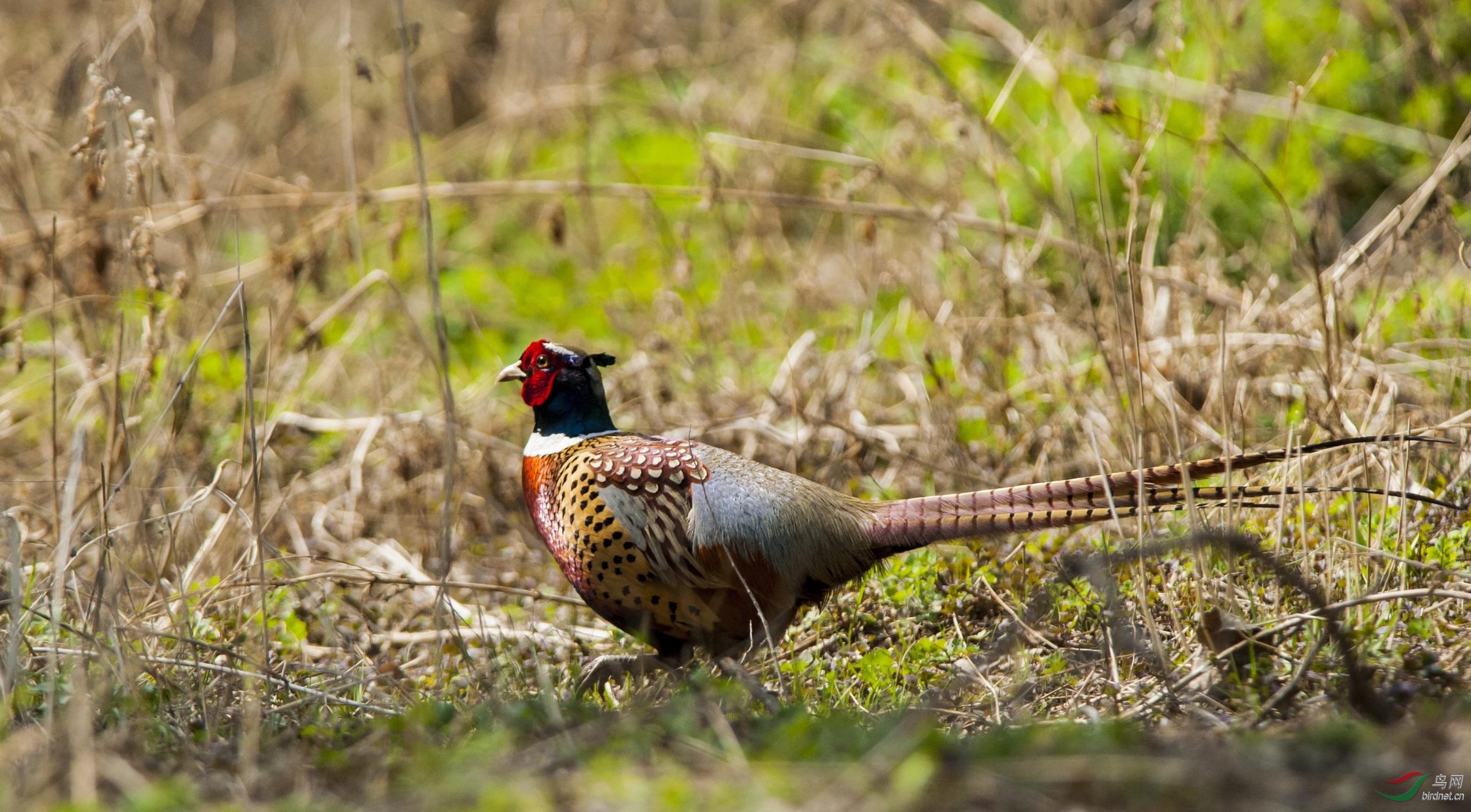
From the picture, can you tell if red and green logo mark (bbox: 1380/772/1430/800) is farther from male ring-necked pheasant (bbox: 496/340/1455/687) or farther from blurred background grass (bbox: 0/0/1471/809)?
male ring-necked pheasant (bbox: 496/340/1455/687)

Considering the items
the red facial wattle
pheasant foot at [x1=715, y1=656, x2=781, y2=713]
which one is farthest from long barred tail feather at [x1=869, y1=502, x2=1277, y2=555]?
the red facial wattle

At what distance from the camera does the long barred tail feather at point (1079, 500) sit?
2736 mm

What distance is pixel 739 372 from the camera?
197 inches

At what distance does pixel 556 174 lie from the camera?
22.1 feet

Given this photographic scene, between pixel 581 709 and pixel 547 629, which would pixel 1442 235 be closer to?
pixel 547 629

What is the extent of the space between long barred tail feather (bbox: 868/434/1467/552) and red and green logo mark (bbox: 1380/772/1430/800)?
85 cm

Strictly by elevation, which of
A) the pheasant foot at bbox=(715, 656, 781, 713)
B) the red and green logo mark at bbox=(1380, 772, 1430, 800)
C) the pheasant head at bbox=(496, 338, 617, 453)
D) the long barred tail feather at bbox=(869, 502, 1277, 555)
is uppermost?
the pheasant head at bbox=(496, 338, 617, 453)

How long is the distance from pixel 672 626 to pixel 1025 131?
3661 mm

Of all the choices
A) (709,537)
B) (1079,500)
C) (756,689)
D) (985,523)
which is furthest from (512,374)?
(1079,500)

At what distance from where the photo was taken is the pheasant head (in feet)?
11.2

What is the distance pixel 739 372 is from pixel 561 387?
1.67 meters

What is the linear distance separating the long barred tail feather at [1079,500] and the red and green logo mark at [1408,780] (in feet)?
2.78

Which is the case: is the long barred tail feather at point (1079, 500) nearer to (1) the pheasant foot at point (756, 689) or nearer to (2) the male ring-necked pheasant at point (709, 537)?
(2) the male ring-necked pheasant at point (709, 537)

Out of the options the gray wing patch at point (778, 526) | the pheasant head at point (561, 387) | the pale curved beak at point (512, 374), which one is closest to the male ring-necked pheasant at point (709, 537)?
the gray wing patch at point (778, 526)
